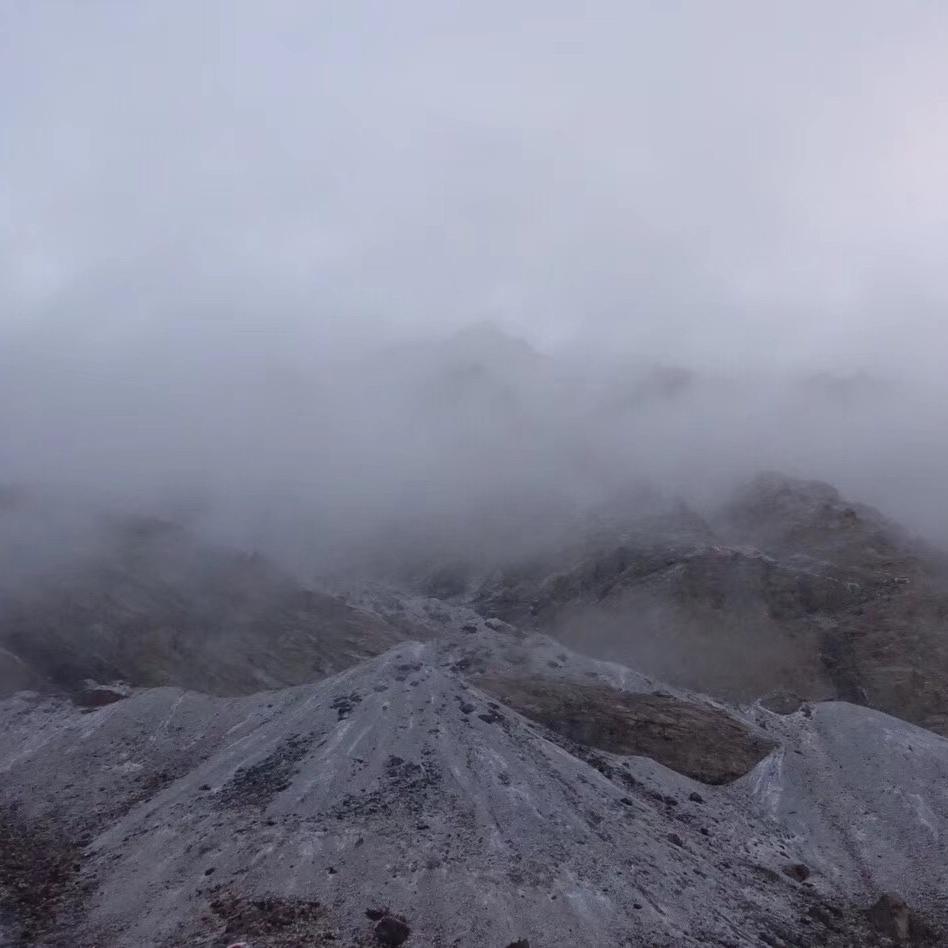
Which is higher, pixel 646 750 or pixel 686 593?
pixel 686 593

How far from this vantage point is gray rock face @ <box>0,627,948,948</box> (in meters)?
43.9

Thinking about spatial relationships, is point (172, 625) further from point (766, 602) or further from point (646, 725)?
point (766, 602)

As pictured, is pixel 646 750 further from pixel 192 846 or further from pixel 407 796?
pixel 192 846

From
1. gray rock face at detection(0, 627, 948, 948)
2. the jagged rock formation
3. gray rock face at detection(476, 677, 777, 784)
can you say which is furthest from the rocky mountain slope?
the jagged rock formation

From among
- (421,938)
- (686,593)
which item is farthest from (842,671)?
(421,938)

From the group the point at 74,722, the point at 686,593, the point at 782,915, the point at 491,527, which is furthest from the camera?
the point at 491,527

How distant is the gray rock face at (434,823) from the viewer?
1730 inches

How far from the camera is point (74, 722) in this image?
6512 cm

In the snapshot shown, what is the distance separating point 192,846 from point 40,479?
348 ft

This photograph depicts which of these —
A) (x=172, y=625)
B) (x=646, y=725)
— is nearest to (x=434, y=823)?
(x=646, y=725)

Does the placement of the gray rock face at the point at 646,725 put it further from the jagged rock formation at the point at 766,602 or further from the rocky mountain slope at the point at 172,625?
the rocky mountain slope at the point at 172,625

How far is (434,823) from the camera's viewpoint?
50.7 m

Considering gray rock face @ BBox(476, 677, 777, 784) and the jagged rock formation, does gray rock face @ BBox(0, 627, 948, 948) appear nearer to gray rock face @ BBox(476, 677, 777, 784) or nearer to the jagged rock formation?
gray rock face @ BBox(476, 677, 777, 784)

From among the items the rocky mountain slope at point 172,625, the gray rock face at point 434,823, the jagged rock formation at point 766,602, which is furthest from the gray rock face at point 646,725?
the rocky mountain slope at point 172,625
